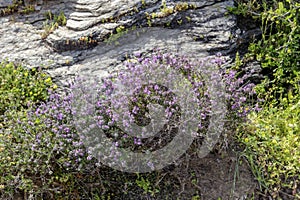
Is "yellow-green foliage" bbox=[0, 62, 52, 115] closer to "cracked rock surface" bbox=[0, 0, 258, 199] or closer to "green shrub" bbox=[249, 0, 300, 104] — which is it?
"cracked rock surface" bbox=[0, 0, 258, 199]

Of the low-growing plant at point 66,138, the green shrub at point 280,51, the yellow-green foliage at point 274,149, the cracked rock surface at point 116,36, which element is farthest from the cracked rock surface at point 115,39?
the yellow-green foliage at point 274,149

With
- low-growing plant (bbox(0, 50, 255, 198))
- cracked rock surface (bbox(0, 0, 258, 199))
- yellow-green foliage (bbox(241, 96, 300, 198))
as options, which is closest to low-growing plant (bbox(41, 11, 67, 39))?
cracked rock surface (bbox(0, 0, 258, 199))

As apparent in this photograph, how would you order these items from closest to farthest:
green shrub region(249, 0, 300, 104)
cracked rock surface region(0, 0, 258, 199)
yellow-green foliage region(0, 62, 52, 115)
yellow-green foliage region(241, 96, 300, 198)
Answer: yellow-green foliage region(241, 96, 300, 198), yellow-green foliage region(0, 62, 52, 115), green shrub region(249, 0, 300, 104), cracked rock surface region(0, 0, 258, 199)

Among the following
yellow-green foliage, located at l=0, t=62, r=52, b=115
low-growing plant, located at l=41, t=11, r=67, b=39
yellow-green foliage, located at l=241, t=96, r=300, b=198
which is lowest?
yellow-green foliage, located at l=241, t=96, r=300, b=198

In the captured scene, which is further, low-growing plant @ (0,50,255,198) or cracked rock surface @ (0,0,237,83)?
cracked rock surface @ (0,0,237,83)

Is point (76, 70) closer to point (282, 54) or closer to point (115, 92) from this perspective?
point (115, 92)

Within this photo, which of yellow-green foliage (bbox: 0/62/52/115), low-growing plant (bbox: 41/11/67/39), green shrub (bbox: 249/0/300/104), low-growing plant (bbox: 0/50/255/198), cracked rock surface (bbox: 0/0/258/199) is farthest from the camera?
low-growing plant (bbox: 41/11/67/39)
